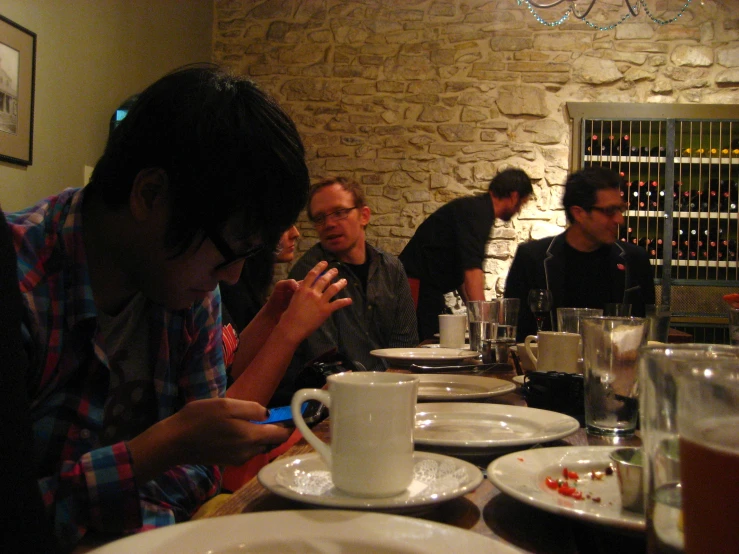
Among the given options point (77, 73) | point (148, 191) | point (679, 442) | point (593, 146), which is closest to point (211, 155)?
point (148, 191)

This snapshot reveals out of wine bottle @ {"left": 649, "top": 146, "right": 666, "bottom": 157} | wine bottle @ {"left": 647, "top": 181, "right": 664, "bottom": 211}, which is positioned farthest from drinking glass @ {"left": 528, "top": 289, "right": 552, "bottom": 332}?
wine bottle @ {"left": 649, "top": 146, "right": 666, "bottom": 157}

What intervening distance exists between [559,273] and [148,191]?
2.65 metres

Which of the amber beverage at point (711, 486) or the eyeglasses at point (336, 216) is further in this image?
the eyeglasses at point (336, 216)

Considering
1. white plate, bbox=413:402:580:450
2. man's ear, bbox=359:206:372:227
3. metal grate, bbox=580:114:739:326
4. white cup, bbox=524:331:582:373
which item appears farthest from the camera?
metal grate, bbox=580:114:739:326

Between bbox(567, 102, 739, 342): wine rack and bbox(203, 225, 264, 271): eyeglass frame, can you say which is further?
bbox(567, 102, 739, 342): wine rack

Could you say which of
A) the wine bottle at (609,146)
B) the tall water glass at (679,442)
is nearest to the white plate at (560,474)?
the tall water glass at (679,442)

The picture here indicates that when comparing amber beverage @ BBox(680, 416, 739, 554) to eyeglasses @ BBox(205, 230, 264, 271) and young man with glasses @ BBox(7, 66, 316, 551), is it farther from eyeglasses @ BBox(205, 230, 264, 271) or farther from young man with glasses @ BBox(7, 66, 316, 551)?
eyeglasses @ BBox(205, 230, 264, 271)

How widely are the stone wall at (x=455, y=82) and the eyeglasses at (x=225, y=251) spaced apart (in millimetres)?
4446

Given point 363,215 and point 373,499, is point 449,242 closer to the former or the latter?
point 363,215

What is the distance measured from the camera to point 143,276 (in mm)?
1030

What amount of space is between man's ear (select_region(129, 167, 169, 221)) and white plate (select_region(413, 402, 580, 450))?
52 cm

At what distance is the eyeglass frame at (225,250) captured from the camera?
3.18 feet

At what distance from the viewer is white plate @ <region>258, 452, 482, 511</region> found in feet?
2.00

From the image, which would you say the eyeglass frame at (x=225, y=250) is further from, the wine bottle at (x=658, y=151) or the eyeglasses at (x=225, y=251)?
the wine bottle at (x=658, y=151)
